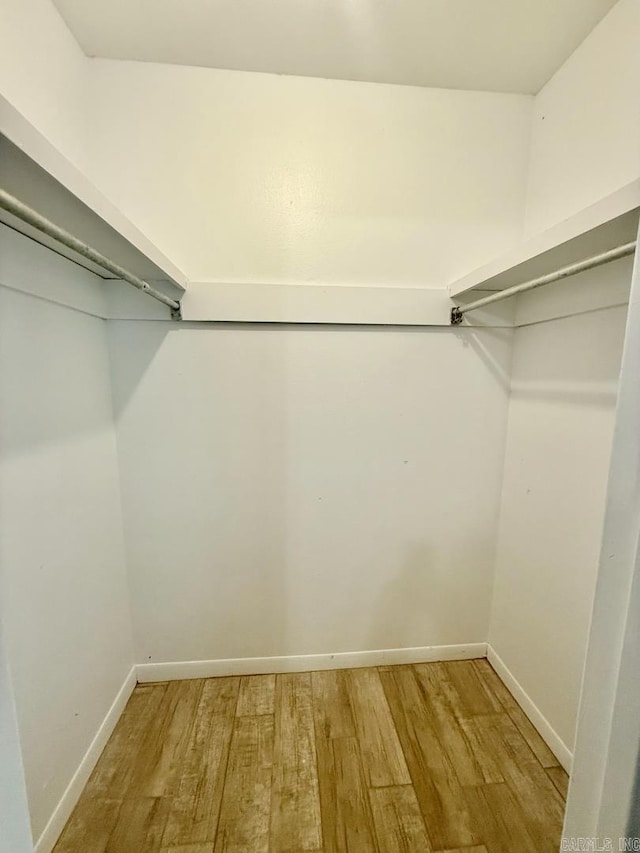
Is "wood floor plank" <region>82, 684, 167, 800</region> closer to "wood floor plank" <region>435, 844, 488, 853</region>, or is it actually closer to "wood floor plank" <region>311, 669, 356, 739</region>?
"wood floor plank" <region>311, 669, 356, 739</region>

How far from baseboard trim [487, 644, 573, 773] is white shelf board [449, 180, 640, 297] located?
1.46 meters

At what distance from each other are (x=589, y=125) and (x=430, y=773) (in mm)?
2156

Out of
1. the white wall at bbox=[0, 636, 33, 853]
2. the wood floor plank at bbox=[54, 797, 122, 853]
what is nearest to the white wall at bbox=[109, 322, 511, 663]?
the wood floor plank at bbox=[54, 797, 122, 853]

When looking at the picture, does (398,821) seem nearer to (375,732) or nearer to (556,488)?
(375,732)

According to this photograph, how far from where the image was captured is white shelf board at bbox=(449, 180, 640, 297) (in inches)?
28.6

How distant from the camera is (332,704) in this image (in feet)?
4.62

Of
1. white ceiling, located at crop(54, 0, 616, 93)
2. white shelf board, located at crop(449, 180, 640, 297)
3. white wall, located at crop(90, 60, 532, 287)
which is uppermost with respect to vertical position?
white ceiling, located at crop(54, 0, 616, 93)

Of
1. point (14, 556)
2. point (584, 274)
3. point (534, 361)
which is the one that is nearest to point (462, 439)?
point (534, 361)

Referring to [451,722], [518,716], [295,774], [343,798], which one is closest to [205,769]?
[295,774]

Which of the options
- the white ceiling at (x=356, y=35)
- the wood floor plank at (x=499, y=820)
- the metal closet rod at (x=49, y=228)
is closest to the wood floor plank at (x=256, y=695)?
the wood floor plank at (x=499, y=820)

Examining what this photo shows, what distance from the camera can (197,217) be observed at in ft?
4.29

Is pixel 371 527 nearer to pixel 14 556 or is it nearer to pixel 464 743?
pixel 464 743

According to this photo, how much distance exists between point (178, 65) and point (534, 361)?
168cm

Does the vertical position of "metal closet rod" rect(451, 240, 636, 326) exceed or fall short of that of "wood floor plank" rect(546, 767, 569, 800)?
it exceeds it
